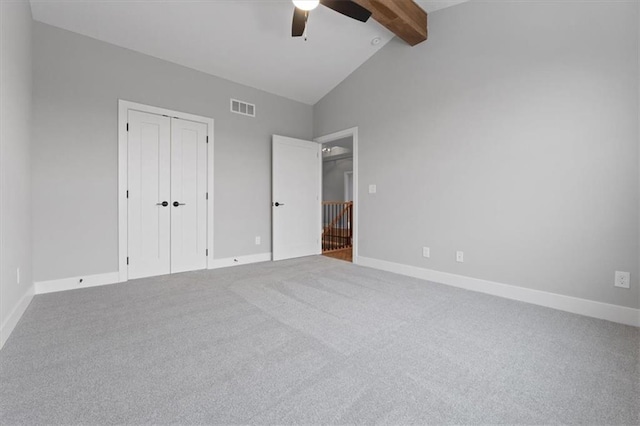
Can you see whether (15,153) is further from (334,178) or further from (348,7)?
(334,178)

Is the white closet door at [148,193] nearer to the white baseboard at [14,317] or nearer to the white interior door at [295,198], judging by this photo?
the white baseboard at [14,317]

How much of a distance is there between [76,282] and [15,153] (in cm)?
158

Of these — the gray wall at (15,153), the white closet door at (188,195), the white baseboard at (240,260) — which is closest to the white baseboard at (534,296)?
the white baseboard at (240,260)

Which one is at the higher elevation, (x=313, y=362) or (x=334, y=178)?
(x=334, y=178)

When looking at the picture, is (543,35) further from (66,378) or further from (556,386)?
(66,378)

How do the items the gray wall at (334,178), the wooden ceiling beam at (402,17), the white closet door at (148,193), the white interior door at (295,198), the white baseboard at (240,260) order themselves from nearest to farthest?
the wooden ceiling beam at (402,17) → the white closet door at (148,193) → the white baseboard at (240,260) → the white interior door at (295,198) → the gray wall at (334,178)

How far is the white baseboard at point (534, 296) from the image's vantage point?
2332 mm

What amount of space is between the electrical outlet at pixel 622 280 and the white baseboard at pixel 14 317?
460 centimetres

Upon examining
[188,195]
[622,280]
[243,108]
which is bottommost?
[622,280]

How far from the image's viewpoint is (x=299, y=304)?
2.69 metres

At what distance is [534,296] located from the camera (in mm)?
2764

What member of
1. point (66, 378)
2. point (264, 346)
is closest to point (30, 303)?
point (66, 378)

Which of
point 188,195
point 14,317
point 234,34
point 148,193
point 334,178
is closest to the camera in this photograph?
point 14,317

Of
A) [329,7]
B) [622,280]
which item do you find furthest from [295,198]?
[622,280]
